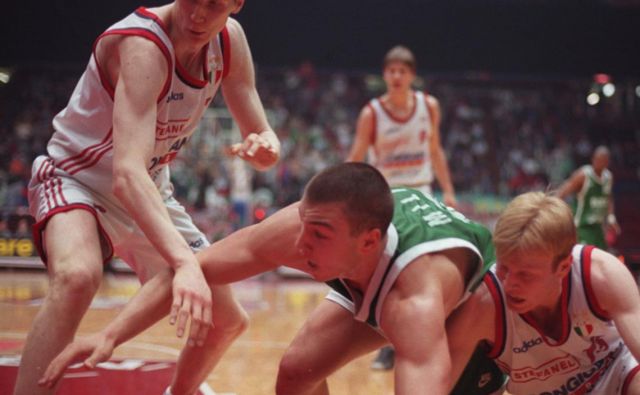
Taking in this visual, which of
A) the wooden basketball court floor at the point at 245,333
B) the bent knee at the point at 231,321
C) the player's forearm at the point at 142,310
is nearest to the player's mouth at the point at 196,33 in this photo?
the player's forearm at the point at 142,310

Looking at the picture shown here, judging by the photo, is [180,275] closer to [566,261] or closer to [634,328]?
[566,261]

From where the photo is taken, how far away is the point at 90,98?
11.4ft

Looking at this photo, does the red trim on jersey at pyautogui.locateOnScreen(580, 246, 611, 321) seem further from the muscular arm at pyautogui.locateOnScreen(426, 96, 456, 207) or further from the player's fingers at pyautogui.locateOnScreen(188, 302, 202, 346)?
the muscular arm at pyautogui.locateOnScreen(426, 96, 456, 207)

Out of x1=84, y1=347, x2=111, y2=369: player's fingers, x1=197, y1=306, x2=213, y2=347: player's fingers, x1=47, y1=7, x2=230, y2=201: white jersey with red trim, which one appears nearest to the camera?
x1=84, y1=347, x2=111, y2=369: player's fingers

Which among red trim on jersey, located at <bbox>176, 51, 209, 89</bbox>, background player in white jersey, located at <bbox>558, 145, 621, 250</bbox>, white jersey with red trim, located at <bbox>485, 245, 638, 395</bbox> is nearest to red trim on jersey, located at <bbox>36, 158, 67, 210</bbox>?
red trim on jersey, located at <bbox>176, 51, 209, 89</bbox>

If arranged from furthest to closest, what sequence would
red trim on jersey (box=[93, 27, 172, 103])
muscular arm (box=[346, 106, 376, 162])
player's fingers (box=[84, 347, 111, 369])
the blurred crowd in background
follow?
the blurred crowd in background
muscular arm (box=[346, 106, 376, 162])
red trim on jersey (box=[93, 27, 172, 103])
player's fingers (box=[84, 347, 111, 369])

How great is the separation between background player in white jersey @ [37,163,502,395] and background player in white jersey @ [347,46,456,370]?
3446 millimetres

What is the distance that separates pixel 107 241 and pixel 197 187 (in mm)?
11837

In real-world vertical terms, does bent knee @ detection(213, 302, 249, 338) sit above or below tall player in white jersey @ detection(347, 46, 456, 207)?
below

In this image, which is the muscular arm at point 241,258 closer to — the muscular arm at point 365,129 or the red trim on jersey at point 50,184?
the red trim on jersey at point 50,184

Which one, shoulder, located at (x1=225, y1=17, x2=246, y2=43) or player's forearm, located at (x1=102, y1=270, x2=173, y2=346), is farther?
shoulder, located at (x1=225, y1=17, x2=246, y2=43)

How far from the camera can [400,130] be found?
6.69 m

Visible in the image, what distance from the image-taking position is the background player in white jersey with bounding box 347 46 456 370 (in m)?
6.59

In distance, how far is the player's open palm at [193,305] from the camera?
2.55 m
